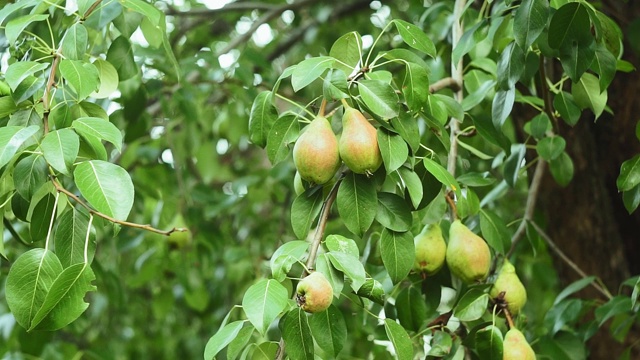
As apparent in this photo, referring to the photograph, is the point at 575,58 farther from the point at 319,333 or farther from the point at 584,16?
the point at 319,333

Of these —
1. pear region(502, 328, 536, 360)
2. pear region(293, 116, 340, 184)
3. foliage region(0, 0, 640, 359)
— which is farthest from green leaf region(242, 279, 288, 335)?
pear region(502, 328, 536, 360)

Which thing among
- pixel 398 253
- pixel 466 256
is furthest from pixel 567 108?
pixel 398 253

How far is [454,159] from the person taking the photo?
4.25ft

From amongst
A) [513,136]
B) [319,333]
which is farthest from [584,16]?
[513,136]

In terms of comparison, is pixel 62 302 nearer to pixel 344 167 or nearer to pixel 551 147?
pixel 344 167

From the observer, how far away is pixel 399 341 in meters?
0.97

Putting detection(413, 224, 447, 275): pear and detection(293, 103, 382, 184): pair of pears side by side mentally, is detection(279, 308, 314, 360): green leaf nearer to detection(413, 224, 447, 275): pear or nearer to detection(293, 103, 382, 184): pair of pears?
detection(293, 103, 382, 184): pair of pears

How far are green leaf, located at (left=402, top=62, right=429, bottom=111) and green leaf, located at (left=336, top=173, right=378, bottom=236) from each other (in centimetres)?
11

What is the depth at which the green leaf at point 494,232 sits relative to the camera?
49.5 inches

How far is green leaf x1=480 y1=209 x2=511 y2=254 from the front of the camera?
1.26 metres

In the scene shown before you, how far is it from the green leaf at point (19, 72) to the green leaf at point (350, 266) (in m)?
0.41

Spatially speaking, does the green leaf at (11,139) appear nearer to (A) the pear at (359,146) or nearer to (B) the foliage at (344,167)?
(B) the foliage at (344,167)

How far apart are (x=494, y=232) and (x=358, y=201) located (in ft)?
1.17

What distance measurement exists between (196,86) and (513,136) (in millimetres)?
859
